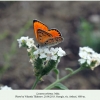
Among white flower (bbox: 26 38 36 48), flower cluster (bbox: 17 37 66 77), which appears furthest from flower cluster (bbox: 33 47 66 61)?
white flower (bbox: 26 38 36 48)

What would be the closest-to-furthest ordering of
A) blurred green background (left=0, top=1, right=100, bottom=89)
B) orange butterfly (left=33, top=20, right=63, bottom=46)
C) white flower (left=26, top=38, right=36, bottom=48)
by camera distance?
orange butterfly (left=33, top=20, right=63, bottom=46), white flower (left=26, top=38, right=36, bottom=48), blurred green background (left=0, top=1, right=100, bottom=89)

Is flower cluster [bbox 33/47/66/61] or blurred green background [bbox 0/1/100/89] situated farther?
blurred green background [bbox 0/1/100/89]

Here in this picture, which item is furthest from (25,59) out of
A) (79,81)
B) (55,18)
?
(55,18)

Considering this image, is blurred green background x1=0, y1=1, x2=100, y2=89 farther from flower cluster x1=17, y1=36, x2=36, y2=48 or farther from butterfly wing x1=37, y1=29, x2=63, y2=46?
butterfly wing x1=37, y1=29, x2=63, y2=46

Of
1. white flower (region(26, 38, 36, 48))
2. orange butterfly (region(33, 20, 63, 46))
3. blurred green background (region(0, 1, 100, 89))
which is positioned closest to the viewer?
orange butterfly (region(33, 20, 63, 46))

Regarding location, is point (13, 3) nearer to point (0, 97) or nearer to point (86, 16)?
point (86, 16)

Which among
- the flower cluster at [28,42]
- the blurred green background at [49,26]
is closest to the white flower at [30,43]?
the flower cluster at [28,42]
